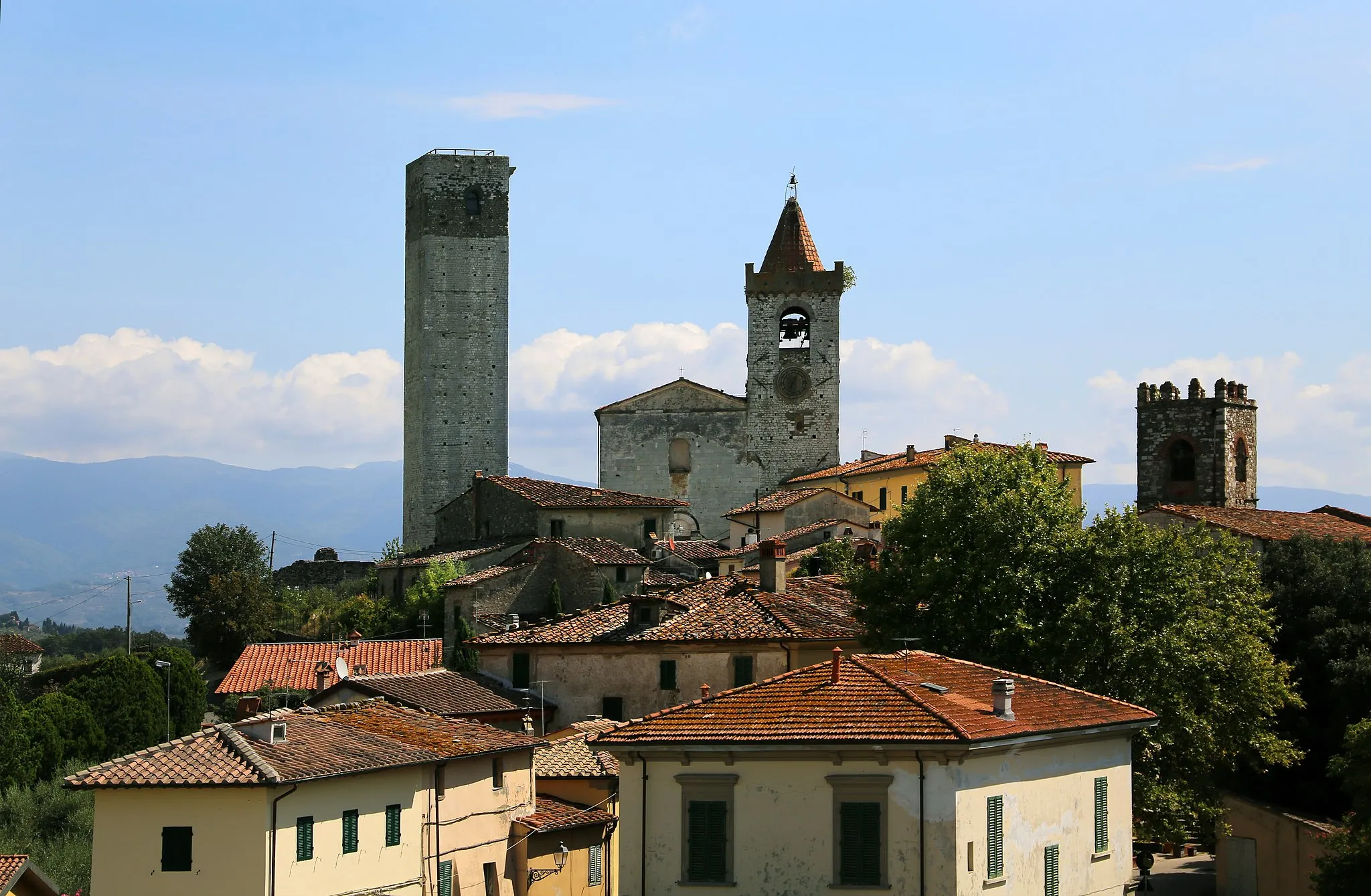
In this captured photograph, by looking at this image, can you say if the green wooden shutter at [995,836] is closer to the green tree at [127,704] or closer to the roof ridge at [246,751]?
the roof ridge at [246,751]

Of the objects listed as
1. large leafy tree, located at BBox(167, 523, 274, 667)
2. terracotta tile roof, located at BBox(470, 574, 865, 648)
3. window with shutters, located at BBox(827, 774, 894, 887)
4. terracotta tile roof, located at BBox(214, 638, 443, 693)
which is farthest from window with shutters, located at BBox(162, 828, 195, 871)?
large leafy tree, located at BBox(167, 523, 274, 667)

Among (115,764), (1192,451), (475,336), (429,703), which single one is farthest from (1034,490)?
(475,336)

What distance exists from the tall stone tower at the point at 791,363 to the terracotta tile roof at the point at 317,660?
1050 inches

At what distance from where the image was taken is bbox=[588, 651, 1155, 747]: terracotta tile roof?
2609cm

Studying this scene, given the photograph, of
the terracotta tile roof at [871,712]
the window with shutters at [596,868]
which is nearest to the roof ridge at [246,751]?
the terracotta tile roof at [871,712]

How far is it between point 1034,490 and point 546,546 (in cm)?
1932

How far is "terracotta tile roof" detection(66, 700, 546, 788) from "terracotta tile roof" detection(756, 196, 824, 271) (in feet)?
152

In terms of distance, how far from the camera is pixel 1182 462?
69.9 m

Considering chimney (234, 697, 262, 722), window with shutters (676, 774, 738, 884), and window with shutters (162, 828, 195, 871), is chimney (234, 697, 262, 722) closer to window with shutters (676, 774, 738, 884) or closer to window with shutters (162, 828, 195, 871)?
window with shutters (162, 828, 195, 871)

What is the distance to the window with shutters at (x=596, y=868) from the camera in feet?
119

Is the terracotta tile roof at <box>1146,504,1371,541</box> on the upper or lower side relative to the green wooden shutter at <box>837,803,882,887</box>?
upper

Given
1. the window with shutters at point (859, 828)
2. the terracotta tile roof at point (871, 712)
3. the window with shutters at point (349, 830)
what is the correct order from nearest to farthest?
the window with shutters at point (859, 828) → the terracotta tile roof at point (871, 712) → the window with shutters at point (349, 830)

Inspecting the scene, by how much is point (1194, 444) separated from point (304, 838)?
44512 millimetres

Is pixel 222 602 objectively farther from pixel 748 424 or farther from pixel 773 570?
pixel 773 570
